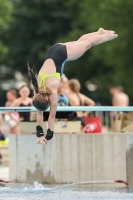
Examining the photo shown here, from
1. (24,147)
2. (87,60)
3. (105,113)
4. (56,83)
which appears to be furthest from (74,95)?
(87,60)

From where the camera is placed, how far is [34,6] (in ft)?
184

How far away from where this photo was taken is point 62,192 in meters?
12.6

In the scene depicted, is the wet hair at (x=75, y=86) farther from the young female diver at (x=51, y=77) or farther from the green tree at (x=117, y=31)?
the green tree at (x=117, y=31)

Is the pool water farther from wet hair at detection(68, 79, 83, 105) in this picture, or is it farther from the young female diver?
wet hair at detection(68, 79, 83, 105)

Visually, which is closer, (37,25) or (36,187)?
(36,187)

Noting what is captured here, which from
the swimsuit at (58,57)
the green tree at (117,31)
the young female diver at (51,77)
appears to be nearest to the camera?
the young female diver at (51,77)

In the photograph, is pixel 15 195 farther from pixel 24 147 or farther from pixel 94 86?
pixel 94 86

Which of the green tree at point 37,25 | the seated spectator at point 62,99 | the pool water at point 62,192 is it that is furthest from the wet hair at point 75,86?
the green tree at point 37,25

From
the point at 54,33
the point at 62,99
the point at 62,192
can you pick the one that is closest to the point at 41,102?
the point at 62,192

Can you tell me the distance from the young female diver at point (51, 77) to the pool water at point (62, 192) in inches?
34.1

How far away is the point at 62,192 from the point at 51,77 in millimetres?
1861

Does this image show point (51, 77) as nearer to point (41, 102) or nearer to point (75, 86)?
point (41, 102)

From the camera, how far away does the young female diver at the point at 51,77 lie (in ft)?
41.0

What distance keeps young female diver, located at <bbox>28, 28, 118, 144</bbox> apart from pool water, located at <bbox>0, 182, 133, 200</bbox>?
0.87 meters
